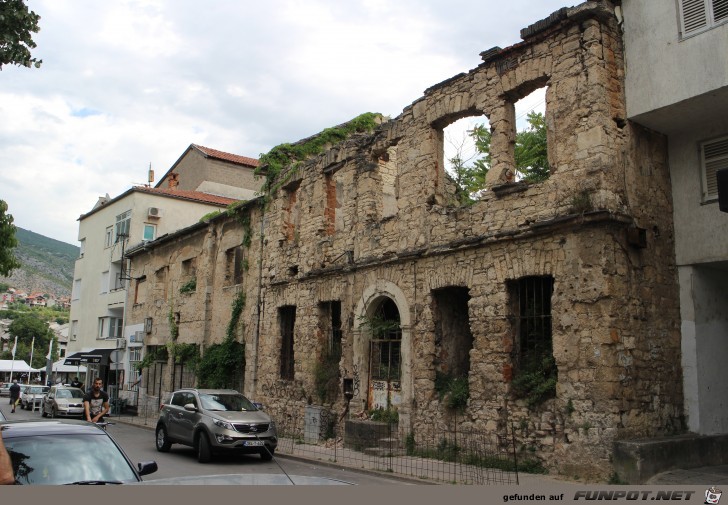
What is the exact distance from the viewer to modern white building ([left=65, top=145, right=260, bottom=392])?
112 feet

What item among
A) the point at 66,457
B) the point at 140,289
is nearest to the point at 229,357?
the point at 140,289

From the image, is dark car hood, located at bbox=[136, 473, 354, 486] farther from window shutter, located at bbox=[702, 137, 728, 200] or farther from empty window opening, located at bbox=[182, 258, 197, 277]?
empty window opening, located at bbox=[182, 258, 197, 277]

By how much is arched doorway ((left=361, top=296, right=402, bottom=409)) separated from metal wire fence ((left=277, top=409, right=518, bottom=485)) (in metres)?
0.89

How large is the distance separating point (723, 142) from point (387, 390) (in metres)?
9.26

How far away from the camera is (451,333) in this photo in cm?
1472

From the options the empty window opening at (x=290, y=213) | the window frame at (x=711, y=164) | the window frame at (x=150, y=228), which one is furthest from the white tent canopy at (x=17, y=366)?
the window frame at (x=711, y=164)

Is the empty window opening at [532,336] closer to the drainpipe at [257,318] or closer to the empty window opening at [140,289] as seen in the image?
the drainpipe at [257,318]

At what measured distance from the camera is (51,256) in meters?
191

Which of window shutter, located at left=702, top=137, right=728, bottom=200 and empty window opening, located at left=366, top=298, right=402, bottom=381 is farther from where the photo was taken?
empty window opening, located at left=366, top=298, right=402, bottom=381

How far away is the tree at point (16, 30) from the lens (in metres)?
9.64

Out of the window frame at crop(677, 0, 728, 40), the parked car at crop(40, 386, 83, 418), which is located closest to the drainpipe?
the parked car at crop(40, 386, 83, 418)

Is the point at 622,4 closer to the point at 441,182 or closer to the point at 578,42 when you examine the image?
the point at 578,42

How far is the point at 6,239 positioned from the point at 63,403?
11.8 meters

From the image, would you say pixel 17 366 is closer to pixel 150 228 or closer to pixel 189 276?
pixel 150 228
